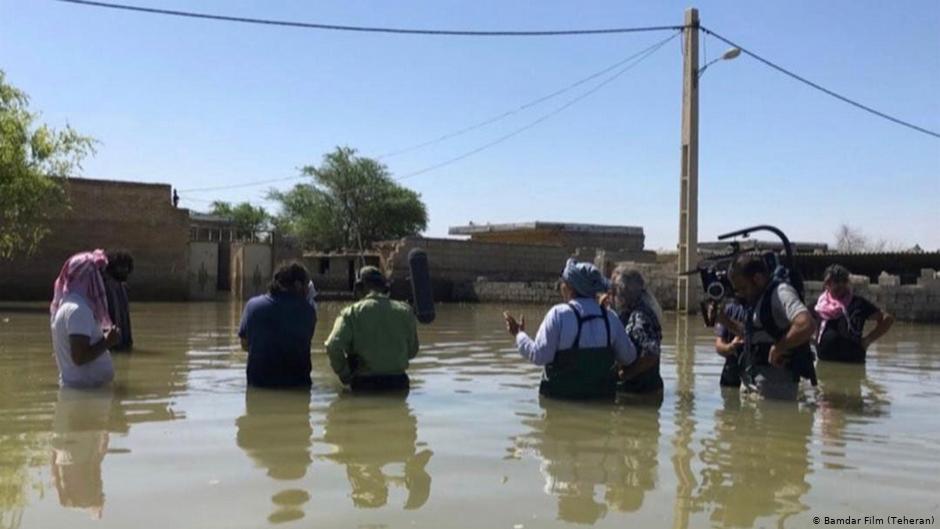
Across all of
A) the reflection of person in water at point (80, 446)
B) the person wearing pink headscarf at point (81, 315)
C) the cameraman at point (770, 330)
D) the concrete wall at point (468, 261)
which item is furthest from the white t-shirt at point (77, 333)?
the concrete wall at point (468, 261)

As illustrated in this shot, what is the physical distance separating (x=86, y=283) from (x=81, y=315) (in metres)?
0.30

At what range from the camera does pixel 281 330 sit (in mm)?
8156

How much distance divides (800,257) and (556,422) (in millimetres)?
26065

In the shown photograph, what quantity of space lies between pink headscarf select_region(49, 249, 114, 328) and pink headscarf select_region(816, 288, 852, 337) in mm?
7426

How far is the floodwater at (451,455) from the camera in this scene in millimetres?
4441

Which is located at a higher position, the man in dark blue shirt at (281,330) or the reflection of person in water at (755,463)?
the man in dark blue shirt at (281,330)

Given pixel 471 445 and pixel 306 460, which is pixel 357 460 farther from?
pixel 471 445

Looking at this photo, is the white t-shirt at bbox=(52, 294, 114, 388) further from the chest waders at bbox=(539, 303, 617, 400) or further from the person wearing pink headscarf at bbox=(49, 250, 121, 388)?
the chest waders at bbox=(539, 303, 617, 400)

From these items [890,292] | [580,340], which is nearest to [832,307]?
[580,340]

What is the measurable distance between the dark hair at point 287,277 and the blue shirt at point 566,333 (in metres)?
2.08

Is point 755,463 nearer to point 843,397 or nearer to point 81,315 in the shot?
point 843,397

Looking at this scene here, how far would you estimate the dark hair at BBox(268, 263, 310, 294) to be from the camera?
26.9ft

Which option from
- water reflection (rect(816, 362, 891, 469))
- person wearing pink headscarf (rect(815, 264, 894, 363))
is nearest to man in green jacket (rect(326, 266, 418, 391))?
water reflection (rect(816, 362, 891, 469))

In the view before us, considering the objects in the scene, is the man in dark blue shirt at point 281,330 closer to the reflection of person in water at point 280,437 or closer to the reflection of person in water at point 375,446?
the reflection of person in water at point 280,437
